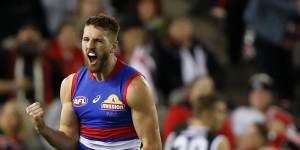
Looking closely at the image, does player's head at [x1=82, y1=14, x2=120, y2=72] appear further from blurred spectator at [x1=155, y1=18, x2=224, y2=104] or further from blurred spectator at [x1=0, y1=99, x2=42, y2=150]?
blurred spectator at [x1=155, y1=18, x2=224, y2=104]

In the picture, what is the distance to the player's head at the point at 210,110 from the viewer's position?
9.66 m

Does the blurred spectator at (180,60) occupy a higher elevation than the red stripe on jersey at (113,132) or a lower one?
lower

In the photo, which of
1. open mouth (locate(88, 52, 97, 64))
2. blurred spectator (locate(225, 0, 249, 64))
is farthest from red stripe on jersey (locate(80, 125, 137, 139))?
blurred spectator (locate(225, 0, 249, 64))

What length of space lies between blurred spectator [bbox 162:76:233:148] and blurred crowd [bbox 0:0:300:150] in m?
0.01

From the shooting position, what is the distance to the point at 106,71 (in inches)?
301

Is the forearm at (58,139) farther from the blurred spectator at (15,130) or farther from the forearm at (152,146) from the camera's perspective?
the blurred spectator at (15,130)

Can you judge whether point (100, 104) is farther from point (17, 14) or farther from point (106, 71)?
point (17, 14)

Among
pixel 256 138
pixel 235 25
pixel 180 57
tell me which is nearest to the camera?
pixel 256 138

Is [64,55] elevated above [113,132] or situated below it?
below

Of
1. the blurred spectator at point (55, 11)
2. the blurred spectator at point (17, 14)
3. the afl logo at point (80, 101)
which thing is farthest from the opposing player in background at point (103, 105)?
the blurred spectator at point (55, 11)

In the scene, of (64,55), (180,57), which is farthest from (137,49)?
(64,55)

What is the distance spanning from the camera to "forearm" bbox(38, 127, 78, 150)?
753cm

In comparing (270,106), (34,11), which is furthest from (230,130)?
(34,11)

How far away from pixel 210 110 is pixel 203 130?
232 mm
